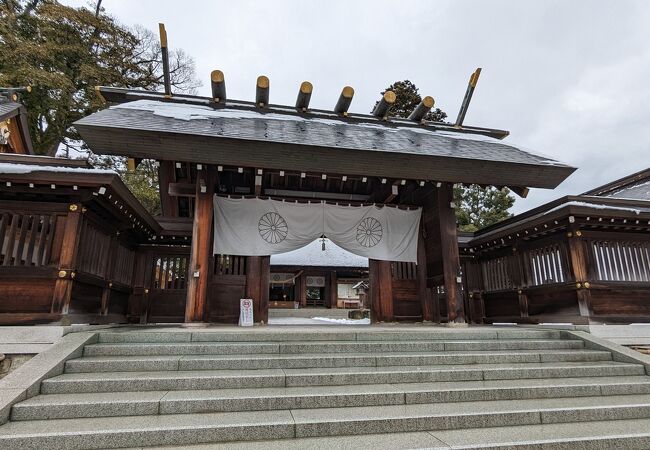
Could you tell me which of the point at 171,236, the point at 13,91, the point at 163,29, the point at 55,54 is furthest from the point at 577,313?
the point at 55,54

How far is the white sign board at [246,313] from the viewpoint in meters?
7.38

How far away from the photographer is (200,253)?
6801mm

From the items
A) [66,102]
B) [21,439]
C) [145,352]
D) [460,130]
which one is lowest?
[21,439]

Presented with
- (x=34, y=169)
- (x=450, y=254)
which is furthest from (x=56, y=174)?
(x=450, y=254)

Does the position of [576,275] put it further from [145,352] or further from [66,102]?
[66,102]

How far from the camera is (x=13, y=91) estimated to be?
12.0 m

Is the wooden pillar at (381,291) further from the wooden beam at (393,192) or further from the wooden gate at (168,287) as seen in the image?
the wooden gate at (168,287)

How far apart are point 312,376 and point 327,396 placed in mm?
462

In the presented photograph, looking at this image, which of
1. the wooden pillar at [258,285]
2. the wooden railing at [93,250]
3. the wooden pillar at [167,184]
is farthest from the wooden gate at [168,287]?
the wooden pillar at [258,285]

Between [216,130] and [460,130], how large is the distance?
6943 millimetres

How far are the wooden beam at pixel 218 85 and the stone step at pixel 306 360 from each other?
641 cm

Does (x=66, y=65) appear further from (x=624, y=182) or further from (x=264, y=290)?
(x=624, y=182)

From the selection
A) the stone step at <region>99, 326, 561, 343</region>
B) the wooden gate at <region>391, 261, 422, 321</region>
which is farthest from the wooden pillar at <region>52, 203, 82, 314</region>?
the wooden gate at <region>391, 261, 422, 321</region>

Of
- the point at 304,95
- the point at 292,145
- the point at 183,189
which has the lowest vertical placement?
the point at 183,189
